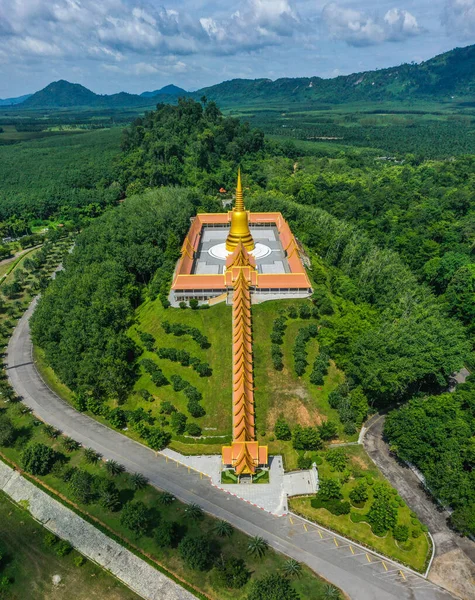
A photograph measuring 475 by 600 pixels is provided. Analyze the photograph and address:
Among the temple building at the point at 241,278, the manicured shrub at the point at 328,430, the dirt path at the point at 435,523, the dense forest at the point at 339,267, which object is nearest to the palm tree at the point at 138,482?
the temple building at the point at 241,278

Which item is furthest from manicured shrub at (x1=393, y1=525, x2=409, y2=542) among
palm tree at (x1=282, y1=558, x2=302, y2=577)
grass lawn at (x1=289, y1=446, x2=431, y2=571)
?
palm tree at (x1=282, y1=558, x2=302, y2=577)

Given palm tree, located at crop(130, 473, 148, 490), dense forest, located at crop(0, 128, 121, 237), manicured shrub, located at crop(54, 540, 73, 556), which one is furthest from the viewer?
dense forest, located at crop(0, 128, 121, 237)

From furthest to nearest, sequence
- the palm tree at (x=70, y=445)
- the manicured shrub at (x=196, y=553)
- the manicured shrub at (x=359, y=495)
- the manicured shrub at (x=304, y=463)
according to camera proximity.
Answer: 1. the palm tree at (x=70, y=445)
2. the manicured shrub at (x=304, y=463)
3. the manicured shrub at (x=359, y=495)
4. the manicured shrub at (x=196, y=553)

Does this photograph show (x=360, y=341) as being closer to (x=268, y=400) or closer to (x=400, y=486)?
(x=268, y=400)

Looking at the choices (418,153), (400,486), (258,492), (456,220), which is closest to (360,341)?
(400,486)

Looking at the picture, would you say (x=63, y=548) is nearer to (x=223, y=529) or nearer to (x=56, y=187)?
(x=223, y=529)

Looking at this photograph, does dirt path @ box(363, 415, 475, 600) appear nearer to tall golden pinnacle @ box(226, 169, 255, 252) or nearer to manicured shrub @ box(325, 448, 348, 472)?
manicured shrub @ box(325, 448, 348, 472)

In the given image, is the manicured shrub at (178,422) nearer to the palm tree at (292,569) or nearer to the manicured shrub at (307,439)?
the manicured shrub at (307,439)

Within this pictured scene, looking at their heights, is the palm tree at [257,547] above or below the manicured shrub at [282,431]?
below
